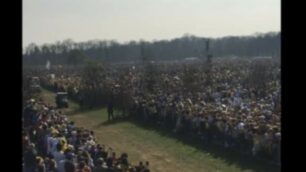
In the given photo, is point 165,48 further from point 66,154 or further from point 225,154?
point 66,154

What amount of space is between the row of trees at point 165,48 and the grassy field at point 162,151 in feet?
167

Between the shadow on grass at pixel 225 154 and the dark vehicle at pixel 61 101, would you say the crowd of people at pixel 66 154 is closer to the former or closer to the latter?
the shadow on grass at pixel 225 154

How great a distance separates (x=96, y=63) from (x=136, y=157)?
17.7 metres

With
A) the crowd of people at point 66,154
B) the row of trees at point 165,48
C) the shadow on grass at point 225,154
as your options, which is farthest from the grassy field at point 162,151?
the row of trees at point 165,48

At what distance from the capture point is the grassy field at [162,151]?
42.2 feet

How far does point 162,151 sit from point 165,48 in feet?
302

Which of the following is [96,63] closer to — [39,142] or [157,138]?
[157,138]

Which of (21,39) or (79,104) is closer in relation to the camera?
(21,39)

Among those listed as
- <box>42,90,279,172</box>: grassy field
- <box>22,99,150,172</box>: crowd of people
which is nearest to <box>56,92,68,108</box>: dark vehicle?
<box>42,90,279,172</box>: grassy field

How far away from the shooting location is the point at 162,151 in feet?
49.6

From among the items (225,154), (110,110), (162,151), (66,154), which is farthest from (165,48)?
(66,154)
